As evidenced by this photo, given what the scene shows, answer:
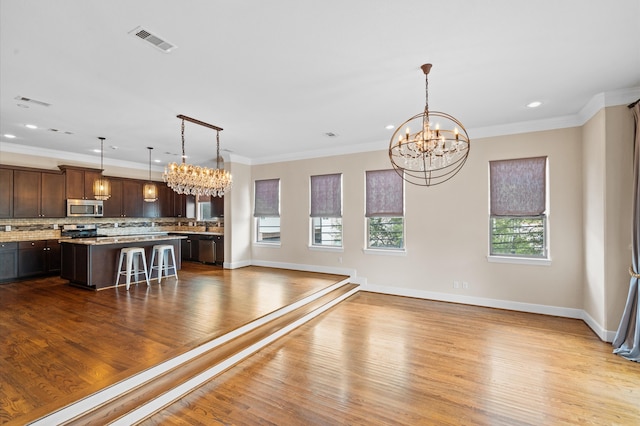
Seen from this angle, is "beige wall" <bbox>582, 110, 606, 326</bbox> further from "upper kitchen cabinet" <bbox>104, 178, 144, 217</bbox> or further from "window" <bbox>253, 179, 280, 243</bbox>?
"upper kitchen cabinet" <bbox>104, 178, 144, 217</bbox>

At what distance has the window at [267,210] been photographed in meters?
7.42

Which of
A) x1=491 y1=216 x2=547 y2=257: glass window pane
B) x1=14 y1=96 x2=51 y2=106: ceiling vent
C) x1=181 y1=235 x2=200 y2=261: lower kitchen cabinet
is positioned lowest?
x1=181 y1=235 x2=200 y2=261: lower kitchen cabinet

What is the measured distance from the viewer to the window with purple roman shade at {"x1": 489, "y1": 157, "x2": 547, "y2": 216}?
473 centimetres

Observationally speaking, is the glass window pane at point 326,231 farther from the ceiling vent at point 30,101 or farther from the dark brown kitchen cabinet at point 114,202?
the dark brown kitchen cabinet at point 114,202

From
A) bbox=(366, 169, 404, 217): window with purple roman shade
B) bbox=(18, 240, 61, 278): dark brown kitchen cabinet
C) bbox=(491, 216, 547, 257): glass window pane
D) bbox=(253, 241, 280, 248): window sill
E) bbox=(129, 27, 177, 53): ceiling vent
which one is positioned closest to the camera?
bbox=(129, 27, 177, 53): ceiling vent

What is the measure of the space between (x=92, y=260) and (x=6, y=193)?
272 centimetres

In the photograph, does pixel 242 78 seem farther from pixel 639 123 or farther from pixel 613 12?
pixel 639 123

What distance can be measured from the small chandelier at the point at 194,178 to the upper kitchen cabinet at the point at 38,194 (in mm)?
3769

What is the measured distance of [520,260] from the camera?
15.8 ft

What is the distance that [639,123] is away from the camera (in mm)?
3400

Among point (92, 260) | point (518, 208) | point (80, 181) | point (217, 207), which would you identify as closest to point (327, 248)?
point (217, 207)

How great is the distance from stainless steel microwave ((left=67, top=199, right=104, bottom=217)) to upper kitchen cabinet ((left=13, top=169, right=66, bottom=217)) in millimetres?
123

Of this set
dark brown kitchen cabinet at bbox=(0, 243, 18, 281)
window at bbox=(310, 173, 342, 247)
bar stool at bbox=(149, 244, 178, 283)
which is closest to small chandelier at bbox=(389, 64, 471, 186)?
window at bbox=(310, 173, 342, 247)

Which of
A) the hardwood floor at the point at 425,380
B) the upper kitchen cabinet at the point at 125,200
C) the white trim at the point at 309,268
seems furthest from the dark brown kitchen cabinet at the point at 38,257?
the hardwood floor at the point at 425,380
